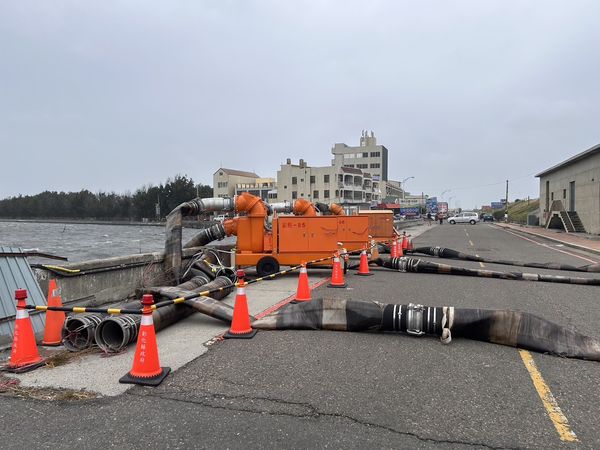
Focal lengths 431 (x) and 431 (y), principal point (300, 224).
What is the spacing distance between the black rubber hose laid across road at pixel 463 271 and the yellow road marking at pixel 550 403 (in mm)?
6678

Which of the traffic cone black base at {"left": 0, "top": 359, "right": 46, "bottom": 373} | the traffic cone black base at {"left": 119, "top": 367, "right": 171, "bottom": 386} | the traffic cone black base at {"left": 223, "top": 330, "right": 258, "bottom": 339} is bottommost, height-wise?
the traffic cone black base at {"left": 0, "top": 359, "right": 46, "bottom": 373}

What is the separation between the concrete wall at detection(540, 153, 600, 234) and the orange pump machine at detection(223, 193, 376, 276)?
25.6 metres

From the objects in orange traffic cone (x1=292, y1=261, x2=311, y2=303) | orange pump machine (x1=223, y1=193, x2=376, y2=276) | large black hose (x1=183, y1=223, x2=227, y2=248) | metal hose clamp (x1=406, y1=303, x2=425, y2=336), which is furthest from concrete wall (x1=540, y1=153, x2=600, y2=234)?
metal hose clamp (x1=406, y1=303, x2=425, y2=336)

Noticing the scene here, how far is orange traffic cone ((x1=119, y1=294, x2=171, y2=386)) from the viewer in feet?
14.3

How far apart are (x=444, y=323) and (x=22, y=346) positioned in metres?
5.10

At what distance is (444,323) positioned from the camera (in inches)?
225

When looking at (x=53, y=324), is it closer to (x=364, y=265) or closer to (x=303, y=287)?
(x=303, y=287)

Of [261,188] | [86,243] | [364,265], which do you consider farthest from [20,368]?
[261,188]

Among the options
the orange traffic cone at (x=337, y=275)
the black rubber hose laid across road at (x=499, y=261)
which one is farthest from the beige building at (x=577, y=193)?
the orange traffic cone at (x=337, y=275)

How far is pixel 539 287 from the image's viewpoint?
392 inches

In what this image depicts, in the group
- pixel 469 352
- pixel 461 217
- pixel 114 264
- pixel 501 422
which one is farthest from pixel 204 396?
pixel 461 217

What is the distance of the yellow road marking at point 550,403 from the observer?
3.32m

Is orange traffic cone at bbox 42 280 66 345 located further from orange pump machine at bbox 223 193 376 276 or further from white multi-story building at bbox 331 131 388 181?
white multi-story building at bbox 331 131 388 181

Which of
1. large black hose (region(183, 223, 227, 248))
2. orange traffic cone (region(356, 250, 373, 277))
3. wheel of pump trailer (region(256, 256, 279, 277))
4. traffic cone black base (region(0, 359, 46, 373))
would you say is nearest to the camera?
traffic cone black base (region(0, 359, 46, 373))
